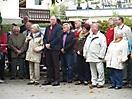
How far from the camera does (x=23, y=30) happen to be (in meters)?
19.0

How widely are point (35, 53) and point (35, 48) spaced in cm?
19

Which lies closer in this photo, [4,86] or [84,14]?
[4,86]

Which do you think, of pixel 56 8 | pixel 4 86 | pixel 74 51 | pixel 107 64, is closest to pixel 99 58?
pixel 107 64

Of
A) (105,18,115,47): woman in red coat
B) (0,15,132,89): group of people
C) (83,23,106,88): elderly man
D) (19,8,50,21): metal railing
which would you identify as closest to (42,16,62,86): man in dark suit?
(0,15,132,89): group of people

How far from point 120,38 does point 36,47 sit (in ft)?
10.2

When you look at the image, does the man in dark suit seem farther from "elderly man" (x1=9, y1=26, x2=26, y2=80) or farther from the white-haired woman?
"elderly man" (x1=9, y1=26, x2=26, y2=80)

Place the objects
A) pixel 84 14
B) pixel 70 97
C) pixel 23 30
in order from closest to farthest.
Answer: pixel 70 97
pixel 23 30
pixel 84 14

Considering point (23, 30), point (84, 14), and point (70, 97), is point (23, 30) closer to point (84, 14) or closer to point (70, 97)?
point (70, 97)

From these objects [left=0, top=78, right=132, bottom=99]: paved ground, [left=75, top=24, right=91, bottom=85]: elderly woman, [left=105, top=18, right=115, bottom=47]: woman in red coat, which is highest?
[left=105, top=18, right=115, bottom=47]: woman in red coat

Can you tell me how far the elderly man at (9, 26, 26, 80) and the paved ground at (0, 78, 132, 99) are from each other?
1731 millimetres

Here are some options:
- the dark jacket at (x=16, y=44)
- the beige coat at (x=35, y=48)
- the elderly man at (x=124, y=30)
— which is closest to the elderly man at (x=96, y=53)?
the elderly man at (x=124, y=30)

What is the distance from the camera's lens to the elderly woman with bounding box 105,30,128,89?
1467cm

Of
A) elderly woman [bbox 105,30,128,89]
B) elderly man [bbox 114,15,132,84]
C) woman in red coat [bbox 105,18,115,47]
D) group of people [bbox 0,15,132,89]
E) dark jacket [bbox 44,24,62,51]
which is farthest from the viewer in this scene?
dark jacket [bbox 44,24,62,51]

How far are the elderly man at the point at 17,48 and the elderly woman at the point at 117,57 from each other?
388cm
